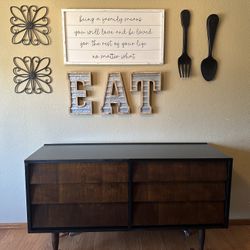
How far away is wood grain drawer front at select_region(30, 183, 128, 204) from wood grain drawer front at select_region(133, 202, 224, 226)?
0.16 m

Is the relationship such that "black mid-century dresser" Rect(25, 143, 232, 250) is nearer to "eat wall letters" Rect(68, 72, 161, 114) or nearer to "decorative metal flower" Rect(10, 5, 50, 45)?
"eat wall letters" Rect(68, 72, 161, 114)

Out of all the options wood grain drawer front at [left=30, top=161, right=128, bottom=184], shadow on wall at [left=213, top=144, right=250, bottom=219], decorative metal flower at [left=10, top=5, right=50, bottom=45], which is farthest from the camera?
shadow on wall at [left=213, top=144, right=250, bottom=219]

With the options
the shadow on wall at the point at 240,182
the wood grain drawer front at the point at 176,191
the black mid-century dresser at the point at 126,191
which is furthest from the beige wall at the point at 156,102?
the wood grain drawer front at the point at 176,191

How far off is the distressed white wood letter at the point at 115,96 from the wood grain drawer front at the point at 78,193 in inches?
24.1

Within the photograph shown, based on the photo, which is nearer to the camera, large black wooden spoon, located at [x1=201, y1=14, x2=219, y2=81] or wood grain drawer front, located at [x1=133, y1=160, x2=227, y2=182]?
wood grain drawer front, located at [x1=133, y1=160, x2=227, y2=182]

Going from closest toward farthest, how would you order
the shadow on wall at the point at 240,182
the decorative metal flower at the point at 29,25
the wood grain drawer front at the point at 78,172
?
the wood grain drawer front at the point at 78,172 < the decorative metal flower at the point at 29,25 < the shadow on wall at the point at 240,182

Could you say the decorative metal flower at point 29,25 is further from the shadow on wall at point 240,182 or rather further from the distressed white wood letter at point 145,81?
the shadow on wall at point 240,182

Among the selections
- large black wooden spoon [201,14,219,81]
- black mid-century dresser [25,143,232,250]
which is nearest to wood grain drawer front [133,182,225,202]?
black mid-century dresser [25,143,232,250]

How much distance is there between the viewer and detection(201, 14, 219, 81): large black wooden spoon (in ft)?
6.45

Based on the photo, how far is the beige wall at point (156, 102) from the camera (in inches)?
78.1

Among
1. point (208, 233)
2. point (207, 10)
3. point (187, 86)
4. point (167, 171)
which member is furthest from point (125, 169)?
point (207, 10)

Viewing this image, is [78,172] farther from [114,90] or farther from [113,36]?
[113,36]

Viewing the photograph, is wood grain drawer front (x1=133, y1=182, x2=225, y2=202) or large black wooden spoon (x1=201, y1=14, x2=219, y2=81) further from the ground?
large black wooden spoon (x1=201, y1=14, x2=219, y2=81)

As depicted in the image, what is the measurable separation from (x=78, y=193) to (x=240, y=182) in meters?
1.34
